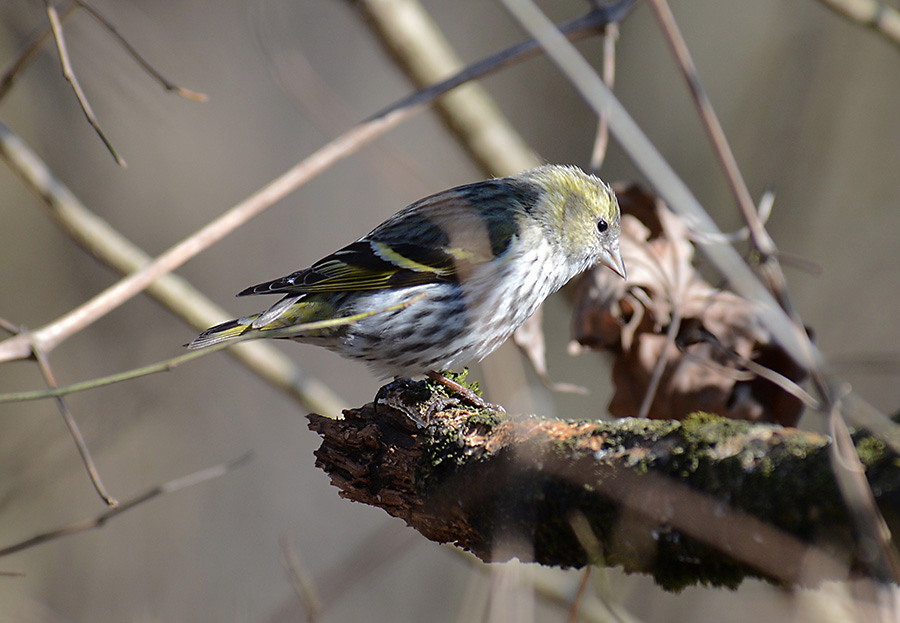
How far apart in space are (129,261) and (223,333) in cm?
99

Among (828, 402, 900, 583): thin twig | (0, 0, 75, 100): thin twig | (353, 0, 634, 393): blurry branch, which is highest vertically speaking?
(353, 0, 634, 393): blurry branch

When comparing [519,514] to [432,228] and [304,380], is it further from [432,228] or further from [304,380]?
[304,380]

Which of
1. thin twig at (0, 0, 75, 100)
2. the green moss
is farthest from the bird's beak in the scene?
thin twig at (0, 0, 75, 100)

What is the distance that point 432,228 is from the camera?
11.5 ft

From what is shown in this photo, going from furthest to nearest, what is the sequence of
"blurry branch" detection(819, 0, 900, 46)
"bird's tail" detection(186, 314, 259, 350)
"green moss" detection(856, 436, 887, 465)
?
"blurry branch" detection(819, 0, 900, 46)
"bird's tail" detection(186, 314, 259, 350)
"green moss" detection(856, 436, 887, 465)

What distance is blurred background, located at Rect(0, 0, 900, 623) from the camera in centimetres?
673

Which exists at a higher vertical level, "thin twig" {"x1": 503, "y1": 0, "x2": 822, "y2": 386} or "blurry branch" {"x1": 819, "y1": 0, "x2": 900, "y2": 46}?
"blurry branch" {"x1": 819, "y1": 0, "x2": 900, "y2": 46}

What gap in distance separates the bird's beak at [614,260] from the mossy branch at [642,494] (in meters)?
1.27

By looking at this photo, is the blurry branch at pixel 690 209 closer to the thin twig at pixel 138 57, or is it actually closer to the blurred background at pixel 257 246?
the thin twig at pixel 138 57

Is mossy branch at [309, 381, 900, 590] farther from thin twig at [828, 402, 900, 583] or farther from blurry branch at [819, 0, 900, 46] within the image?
blurry branch at [819, 0, 900, 46]

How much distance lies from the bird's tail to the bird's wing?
5.9 inches

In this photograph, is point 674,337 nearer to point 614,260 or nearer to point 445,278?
point 614,260

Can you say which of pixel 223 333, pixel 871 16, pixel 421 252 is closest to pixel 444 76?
pixel 421 252

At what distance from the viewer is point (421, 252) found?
11.2 feet
